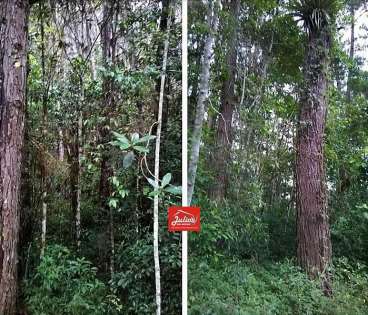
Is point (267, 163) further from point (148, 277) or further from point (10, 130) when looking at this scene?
point (10, 130)

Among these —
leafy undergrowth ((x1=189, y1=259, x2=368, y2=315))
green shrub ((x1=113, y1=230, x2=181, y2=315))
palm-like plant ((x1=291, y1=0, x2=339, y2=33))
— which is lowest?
leafy undergrowth ((x1=189, y1=259, x2=368, y2=315))

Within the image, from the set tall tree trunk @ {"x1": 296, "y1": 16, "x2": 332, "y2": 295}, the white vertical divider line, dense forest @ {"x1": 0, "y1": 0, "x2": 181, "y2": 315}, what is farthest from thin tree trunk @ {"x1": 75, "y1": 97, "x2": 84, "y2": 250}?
tall tree trunk @ {"x1": 296, "y1": 16, "x2": 332, "y2": 295}

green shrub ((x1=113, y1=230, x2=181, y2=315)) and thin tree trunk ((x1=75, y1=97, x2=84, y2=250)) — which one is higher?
thin tree trunk ((x1=75, y1=97, x2=84, y2=250))

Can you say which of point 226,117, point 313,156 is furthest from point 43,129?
point 313,156

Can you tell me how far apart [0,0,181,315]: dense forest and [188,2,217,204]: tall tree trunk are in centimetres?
18

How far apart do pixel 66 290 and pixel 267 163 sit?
2600 millimetres

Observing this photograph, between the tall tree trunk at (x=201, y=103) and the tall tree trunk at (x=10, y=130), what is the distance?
1603 mm

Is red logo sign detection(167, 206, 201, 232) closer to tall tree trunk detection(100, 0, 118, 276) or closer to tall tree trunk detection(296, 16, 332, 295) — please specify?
tall tree trunk detection(100, 0, 118, 276)

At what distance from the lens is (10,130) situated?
132 inches

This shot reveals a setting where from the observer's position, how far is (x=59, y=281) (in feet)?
11.3

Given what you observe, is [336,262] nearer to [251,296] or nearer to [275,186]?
[275,186]

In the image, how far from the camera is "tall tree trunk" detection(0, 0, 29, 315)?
330 centimetres

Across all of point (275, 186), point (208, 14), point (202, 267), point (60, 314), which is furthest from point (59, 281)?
point (275, 186)

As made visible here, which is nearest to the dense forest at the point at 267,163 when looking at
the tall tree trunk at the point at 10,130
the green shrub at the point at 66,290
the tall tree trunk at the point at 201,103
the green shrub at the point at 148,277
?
the tall tree trunk at the point at 201,103
